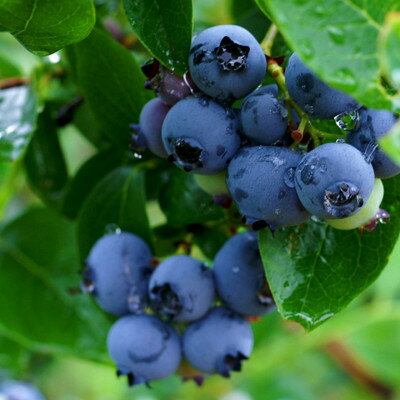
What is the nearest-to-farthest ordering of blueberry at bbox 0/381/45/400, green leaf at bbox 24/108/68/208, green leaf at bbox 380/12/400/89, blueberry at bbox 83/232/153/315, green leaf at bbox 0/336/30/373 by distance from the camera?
green leaf at bbox 380/12/400/89, blueberry at bbox 83/232/153/315, green leaf at bbox 24/108/68/208, green leaf at bbox 0/336/30/373, blueberry at bbox 0/381/45/400

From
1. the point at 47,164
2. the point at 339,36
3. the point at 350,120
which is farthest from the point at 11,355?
the point at 339,36

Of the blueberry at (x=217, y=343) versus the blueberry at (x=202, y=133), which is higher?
the blueberry at (x=202, y=133)

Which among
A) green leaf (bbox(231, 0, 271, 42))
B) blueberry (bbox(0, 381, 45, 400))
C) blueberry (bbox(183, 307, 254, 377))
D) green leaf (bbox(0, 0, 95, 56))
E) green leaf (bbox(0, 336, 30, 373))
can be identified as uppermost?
green leaf (bbox(0, 0, 95, 56))

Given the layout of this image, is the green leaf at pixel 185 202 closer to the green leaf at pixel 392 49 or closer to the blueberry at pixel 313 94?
the blueberry at pixel 313 94

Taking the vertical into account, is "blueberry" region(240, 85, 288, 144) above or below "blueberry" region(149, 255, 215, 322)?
above

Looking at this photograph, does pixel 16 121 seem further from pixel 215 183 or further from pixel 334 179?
pixel 334 179

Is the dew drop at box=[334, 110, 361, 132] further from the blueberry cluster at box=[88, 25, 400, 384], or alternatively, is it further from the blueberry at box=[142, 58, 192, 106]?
the blueberry at box=[142, 58, 192, 106]

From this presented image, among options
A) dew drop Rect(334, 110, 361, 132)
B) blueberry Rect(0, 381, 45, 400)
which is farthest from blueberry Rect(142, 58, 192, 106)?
blueberry Rect(0, 381, 45, 400)

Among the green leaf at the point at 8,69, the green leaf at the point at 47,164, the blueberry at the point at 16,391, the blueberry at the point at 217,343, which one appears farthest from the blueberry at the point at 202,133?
the blueberry at the point at 16,391
